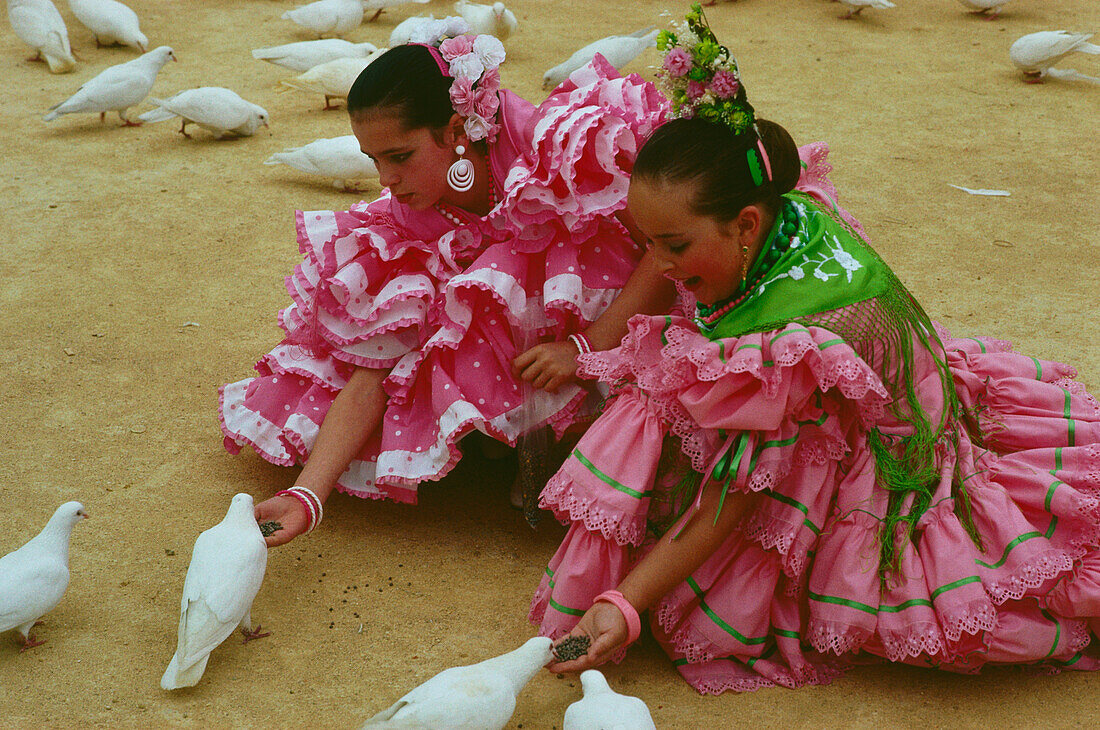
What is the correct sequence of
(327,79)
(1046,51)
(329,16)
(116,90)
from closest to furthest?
(116,90)
(327,79)
(1046,51)
(329,16)

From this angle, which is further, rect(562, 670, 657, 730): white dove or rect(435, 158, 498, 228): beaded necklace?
rect(435, 158, 498, 228): beaded necklace

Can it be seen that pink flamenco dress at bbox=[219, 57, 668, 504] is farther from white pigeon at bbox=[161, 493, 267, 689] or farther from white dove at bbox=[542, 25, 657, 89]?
white dove at bbox=[542, 25, 657, 89]

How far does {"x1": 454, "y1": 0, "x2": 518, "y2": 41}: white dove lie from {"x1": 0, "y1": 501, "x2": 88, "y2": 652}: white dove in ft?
15.0

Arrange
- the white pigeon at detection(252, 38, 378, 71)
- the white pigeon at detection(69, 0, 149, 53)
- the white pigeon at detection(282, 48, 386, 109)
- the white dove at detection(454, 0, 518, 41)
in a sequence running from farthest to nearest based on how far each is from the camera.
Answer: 1. the white pigeon at detection(69, 0, 149, 53)
2. the white dove at detection(454, 0, 518, 41)
3. the white pigeon at detection(252, 38, 378, 71)
4. the white pigeon at detection(282, 48, 386, 109)

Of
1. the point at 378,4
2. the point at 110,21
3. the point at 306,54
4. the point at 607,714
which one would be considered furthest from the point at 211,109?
the point at 607,714

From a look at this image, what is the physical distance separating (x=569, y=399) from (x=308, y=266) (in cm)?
76

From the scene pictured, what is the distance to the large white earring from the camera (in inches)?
98.7

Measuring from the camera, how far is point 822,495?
6.74ft

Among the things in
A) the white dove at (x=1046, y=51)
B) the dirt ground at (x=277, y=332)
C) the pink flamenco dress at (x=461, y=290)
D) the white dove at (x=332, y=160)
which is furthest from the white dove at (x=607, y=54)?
the pink flamenco dress at (x=461, y=290)

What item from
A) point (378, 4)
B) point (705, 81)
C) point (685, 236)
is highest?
point (705, 81)

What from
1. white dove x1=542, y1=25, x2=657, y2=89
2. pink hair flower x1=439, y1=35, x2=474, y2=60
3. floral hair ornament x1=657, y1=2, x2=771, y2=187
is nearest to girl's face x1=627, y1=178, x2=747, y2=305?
floral hair ornament x1=657, y1=2, x2=771, y2=187

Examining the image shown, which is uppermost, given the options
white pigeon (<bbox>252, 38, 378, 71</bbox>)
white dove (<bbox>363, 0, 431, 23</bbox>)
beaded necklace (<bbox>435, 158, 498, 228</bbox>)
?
beaded necklace (<bbox>435, 158, 498, 228</bbox>)

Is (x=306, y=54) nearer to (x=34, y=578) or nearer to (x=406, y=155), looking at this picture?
(x=406, y=155)

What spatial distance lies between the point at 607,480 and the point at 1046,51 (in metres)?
4.70
